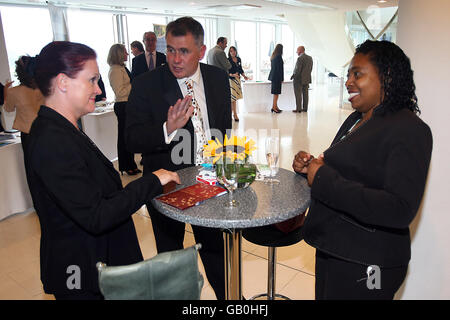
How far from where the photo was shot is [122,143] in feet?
16.7

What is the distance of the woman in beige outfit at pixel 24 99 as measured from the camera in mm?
3719

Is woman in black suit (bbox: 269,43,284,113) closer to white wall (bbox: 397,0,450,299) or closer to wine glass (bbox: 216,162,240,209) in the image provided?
white wall (bbox: 397,0,450,299)

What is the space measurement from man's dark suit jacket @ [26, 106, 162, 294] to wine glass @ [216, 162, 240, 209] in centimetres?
27

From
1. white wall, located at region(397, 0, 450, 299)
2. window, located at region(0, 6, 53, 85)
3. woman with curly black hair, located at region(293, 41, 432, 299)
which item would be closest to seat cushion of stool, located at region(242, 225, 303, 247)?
woman with curly black hair, located at region(293, 41, 432, 299)

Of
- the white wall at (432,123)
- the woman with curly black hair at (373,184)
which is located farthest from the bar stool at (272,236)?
the white wall at (432,123)

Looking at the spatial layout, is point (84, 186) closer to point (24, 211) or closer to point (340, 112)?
point (24, 211)

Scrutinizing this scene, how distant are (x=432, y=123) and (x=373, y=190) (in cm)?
93

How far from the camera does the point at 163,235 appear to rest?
7.07ft

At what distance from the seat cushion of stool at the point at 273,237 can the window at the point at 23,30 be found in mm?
7079

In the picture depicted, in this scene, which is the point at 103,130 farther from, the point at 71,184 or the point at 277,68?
the point at 277,68

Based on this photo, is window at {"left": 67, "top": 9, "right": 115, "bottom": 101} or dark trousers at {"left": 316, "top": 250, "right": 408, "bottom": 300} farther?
window at {"left": 67, "top": 9, "right": 115, "bottom": 101}

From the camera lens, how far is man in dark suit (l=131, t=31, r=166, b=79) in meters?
5.37
